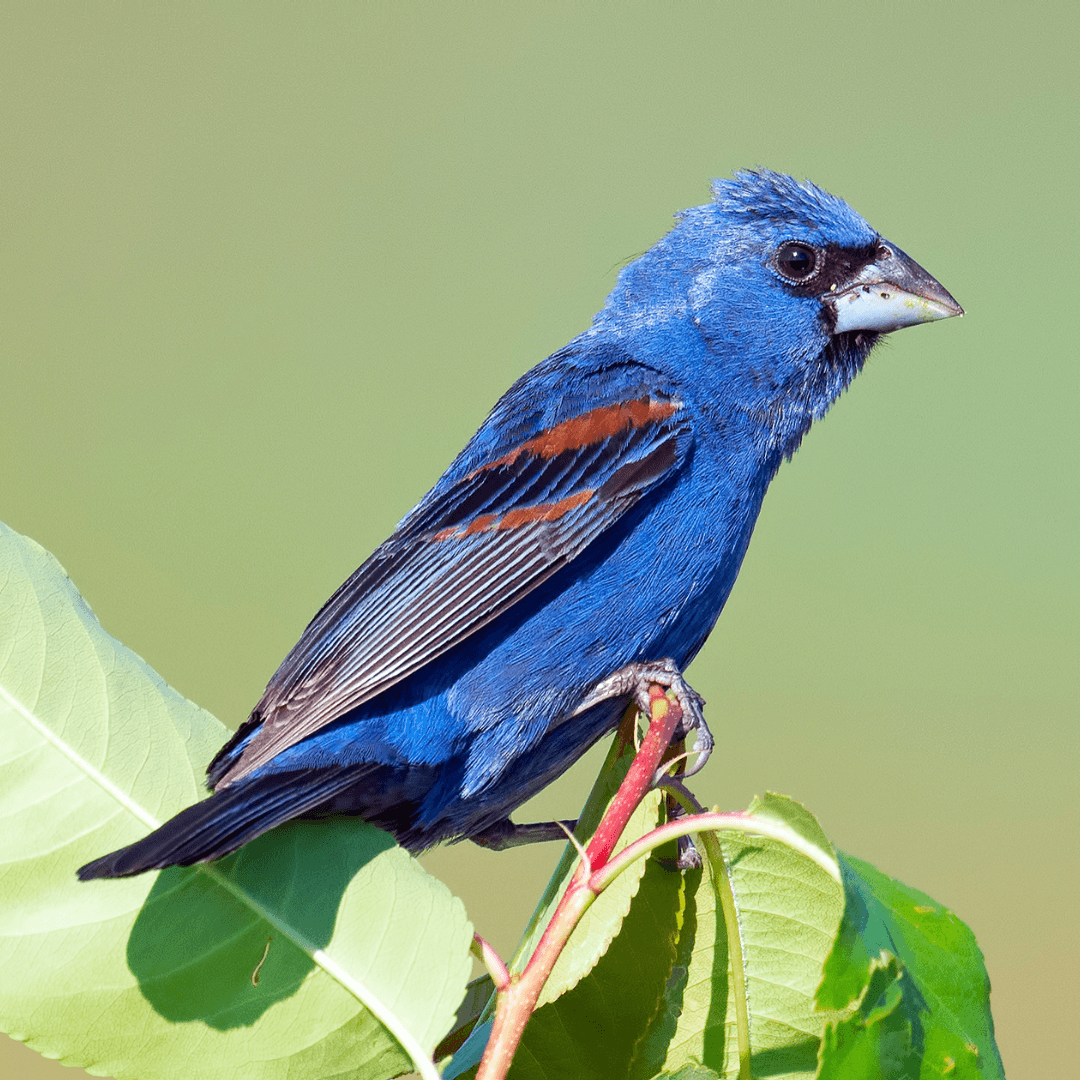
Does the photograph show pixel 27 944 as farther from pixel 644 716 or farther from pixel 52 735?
pixel 644 716

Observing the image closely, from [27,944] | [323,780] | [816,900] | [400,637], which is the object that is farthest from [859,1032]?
[400,637]

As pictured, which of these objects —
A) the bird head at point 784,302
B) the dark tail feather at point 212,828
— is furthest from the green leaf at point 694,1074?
the bird head at point 784,302

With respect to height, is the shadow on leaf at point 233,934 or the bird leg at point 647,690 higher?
the bird leg at point 647,690

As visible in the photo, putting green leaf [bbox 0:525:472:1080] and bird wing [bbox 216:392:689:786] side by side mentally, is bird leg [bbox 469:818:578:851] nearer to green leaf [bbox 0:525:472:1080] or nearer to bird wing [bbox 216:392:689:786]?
bird wing [bbox 216:392:689:786]

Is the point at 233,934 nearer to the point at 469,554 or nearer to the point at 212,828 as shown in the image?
the point at 212,828

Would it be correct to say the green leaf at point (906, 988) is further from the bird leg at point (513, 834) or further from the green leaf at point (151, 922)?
the bird leg at point (513, 834)

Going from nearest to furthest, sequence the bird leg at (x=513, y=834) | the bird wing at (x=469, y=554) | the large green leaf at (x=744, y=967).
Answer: the large green leaf at (x=744, y=967) → the bird wing at (x=469, y=554) → the bird leg at (x=513, y=834)
